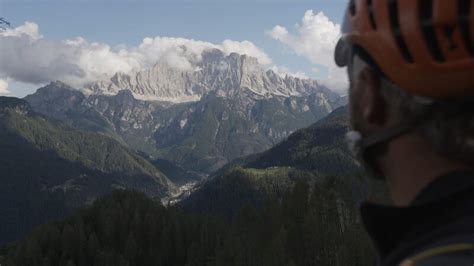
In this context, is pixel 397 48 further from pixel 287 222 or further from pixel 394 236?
pixel 287 222

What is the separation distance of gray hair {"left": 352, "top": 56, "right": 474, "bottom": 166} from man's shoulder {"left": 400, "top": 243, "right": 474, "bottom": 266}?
23.7 inches

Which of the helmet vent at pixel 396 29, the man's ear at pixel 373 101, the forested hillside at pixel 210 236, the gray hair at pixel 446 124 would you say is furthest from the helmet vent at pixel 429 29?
the forested hillside at pixel 210 236

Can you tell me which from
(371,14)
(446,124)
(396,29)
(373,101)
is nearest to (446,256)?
(446,124)

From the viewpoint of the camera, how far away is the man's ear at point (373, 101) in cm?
270

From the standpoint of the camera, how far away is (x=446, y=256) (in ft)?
6.30

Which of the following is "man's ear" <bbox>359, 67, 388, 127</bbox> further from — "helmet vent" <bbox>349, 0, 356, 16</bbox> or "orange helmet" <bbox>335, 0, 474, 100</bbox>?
"helmet vent" <bbox>349, 0, 356, 16</bbox>

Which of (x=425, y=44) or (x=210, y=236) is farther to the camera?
(x=210, y=236)

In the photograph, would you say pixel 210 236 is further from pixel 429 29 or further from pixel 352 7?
pixel 429 29

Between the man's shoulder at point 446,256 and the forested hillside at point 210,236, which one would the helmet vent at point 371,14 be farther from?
the forested hillside at point 210,236

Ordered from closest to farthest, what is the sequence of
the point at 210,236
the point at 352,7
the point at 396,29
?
1. the point at 396,29
2. the point at 352,7
3. the point at 210,236

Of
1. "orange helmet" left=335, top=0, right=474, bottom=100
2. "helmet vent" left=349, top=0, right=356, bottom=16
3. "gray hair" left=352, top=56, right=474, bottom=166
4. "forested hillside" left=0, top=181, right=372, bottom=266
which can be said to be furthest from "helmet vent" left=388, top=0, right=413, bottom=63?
"forested hillside" left=0, top=181, right=372, bottom=266

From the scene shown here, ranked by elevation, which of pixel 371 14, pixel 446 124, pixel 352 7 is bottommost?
pixel 446 124

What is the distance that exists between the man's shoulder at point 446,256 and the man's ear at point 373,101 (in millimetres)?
874

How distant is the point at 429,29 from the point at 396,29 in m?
0.17
